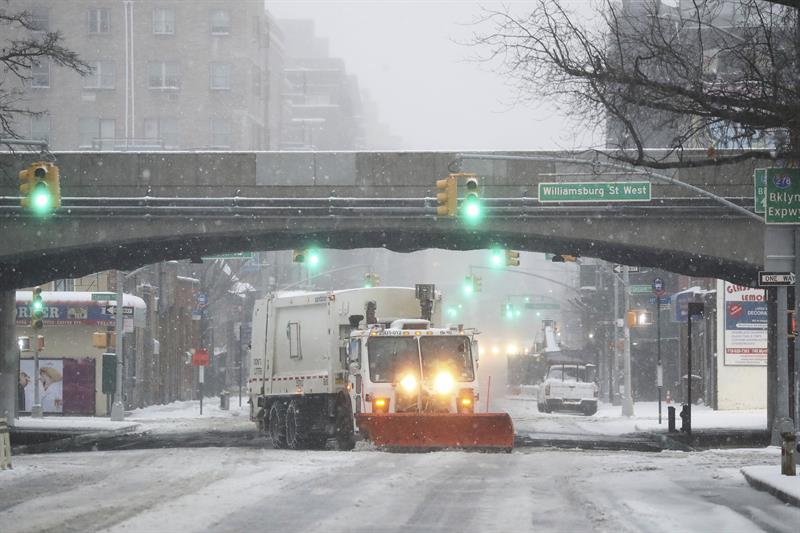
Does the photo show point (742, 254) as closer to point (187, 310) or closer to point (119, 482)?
point (119, 482)

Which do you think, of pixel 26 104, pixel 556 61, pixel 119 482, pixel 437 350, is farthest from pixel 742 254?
pixel 26 104

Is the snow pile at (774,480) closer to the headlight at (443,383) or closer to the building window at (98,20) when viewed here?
the headlight at (443,383)

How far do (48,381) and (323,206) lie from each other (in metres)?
24.1

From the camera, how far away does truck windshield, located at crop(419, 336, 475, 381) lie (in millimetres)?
29484

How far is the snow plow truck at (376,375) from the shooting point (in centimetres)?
2767

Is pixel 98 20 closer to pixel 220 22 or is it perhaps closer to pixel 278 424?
pixel 220 22

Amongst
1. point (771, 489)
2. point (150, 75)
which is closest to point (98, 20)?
point (150, 75)

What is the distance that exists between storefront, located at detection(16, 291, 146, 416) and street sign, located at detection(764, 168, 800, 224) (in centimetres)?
3727

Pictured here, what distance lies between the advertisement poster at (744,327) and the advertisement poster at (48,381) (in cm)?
2770

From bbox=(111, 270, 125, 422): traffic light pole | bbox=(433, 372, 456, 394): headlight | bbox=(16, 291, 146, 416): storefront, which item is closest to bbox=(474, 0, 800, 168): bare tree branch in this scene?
bbox=(433, 372, 456, 394): headlight

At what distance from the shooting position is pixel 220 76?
103 meters

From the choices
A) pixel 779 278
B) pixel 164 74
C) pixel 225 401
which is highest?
pixel 164 74

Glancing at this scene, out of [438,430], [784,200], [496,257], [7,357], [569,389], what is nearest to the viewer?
[784,200]

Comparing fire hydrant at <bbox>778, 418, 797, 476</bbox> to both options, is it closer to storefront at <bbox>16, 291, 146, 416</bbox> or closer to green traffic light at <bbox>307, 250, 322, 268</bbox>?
green traffic light at <bbox>307, 250, 322, 268</bbox>
